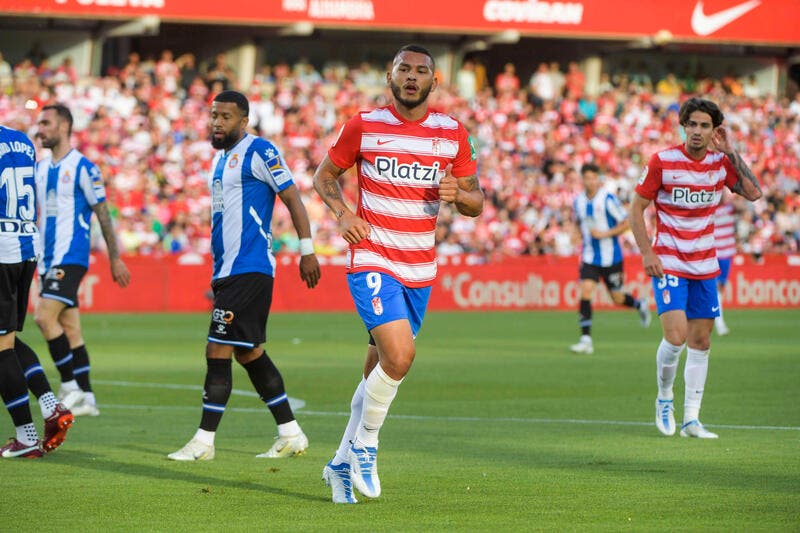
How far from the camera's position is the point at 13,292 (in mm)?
9320

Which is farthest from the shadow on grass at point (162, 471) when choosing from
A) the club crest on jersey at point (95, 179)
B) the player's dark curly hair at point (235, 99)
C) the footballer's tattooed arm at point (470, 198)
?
the club crest on jersey at point (95, 179)

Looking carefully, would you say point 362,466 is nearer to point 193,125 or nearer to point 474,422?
point 474,422

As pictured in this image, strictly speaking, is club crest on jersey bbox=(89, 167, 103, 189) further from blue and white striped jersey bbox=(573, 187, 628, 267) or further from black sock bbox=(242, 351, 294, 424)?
blue and white striped jersey bbox=(573, 187, 628, 267)

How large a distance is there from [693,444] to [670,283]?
130cm

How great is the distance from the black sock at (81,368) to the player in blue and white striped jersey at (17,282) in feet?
9.11

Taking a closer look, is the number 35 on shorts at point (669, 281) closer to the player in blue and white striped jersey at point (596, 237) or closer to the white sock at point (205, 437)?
the white sock at point (205, 437)

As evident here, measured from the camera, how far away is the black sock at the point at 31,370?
9761 mm

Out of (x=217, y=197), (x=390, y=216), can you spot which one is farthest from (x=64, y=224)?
(x=390, y=216)

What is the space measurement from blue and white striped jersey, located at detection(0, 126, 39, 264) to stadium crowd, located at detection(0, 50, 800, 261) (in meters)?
18.2

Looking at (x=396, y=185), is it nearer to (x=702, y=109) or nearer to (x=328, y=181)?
(x=328, y=181)

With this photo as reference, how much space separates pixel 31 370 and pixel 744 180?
17.5 ft

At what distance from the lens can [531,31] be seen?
1666 inches

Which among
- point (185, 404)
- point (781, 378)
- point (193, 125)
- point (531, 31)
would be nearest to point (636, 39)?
point (531, 31)

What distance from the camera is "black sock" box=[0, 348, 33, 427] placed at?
30.5ft
